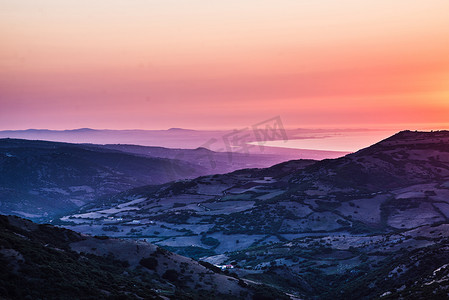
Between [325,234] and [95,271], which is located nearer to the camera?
[95,271]

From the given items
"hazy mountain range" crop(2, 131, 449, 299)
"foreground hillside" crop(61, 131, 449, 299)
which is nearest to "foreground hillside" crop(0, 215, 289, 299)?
"hazy mountain range" crop(2, 131, 449, 299)

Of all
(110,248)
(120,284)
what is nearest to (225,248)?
(110,248)

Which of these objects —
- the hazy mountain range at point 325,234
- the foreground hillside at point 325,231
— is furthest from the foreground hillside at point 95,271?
the foreground hillside at point 325,231

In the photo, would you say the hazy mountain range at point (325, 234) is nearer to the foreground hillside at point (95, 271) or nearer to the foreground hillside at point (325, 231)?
the foreground hillside at point (325, 231)

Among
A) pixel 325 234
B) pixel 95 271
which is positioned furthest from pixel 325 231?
pixel 95 271

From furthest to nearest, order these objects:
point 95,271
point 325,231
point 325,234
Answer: point 325,231 → point 325,234 → point 95,271

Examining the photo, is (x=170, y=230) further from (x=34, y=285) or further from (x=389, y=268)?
(x=34, y=285)

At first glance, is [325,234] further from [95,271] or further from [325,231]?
[95,271]
